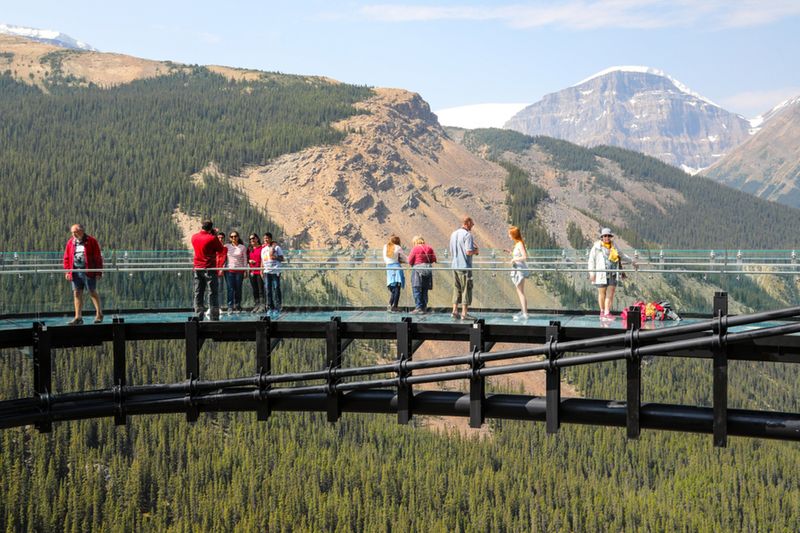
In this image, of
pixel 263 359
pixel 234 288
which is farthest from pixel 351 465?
pixel 263 359

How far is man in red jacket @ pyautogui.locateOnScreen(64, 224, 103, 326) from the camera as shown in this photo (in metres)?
24.6

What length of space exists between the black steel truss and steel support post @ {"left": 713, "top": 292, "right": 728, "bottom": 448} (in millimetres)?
20

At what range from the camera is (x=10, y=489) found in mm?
120875

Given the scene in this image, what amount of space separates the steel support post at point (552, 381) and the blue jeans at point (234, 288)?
8.45 metres

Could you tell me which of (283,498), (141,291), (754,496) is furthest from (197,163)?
(141,291)

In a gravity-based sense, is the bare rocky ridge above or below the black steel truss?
above

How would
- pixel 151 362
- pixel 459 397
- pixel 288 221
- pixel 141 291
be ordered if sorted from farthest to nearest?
1. pixel 288 221
2. pixel 151 362
3. pixel 141 291
4. pixel 459 397

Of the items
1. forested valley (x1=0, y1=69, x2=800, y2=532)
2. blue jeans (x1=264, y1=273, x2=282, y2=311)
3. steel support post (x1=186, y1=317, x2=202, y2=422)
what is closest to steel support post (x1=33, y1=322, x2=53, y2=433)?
steel support post (x1=186, y1=317, x2=202, y2=422)

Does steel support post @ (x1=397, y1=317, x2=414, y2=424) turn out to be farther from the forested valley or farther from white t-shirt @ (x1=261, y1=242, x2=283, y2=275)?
the forested valley

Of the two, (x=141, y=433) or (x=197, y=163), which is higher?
(x=197, y=163)

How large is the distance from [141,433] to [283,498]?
853 inches

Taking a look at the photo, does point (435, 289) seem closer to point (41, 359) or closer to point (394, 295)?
point (394, 295)

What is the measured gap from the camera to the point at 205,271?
84.0 ft

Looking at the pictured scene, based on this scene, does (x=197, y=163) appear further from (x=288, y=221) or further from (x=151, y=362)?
(x=151, y=362)
